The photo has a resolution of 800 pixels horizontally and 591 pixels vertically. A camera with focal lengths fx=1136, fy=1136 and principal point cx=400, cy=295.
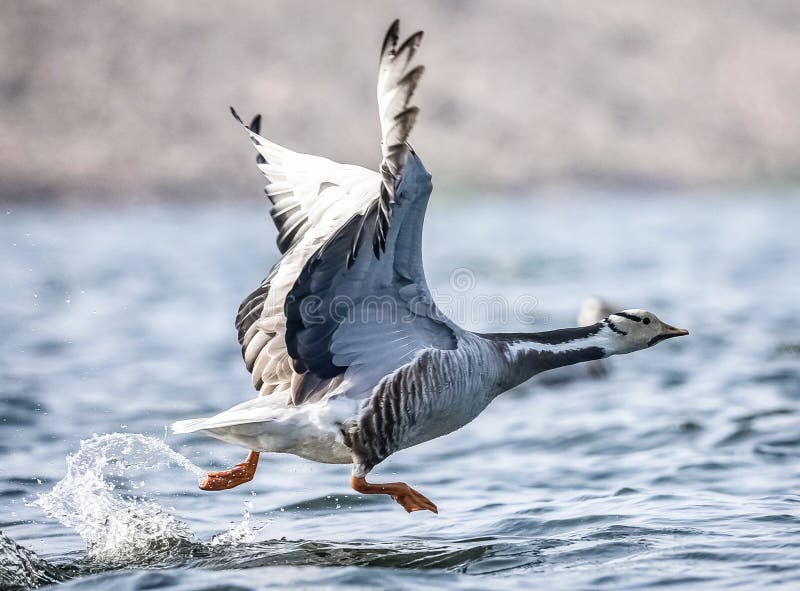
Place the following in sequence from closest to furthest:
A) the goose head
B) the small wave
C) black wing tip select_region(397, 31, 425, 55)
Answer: black wing tip select_region(397, 31, 425, 55) < the small wave < the goose head

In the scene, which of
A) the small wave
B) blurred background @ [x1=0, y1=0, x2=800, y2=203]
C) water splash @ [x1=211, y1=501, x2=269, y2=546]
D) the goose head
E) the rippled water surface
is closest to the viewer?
the small wave

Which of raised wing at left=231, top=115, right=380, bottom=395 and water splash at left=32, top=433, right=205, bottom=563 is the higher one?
raised wing at left=231, top=115, right=380, bottom=395

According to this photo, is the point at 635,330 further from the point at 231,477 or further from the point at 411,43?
the point at 411,43

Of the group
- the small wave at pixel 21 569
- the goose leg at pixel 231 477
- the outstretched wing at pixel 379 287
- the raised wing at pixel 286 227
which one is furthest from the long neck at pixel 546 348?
the small wave at pixel 21 569

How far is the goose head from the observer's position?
759cm

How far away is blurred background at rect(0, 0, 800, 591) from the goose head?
3.59ft

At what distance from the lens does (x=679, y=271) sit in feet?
76.6

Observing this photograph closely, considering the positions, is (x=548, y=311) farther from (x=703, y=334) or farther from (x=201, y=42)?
(x=201, y=42)

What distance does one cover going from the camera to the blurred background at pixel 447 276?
6996 millimetres

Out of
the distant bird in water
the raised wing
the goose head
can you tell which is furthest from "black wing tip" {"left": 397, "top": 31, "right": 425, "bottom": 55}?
the goose head

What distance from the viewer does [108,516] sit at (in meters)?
7.24

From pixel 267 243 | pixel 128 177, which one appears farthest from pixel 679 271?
pixel 128 177

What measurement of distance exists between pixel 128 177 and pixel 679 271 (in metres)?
30.9

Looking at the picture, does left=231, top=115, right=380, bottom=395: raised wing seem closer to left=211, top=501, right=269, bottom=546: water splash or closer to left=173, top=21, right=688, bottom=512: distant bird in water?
left=173, top=21, right=688, bottom=512: distant bird in water
